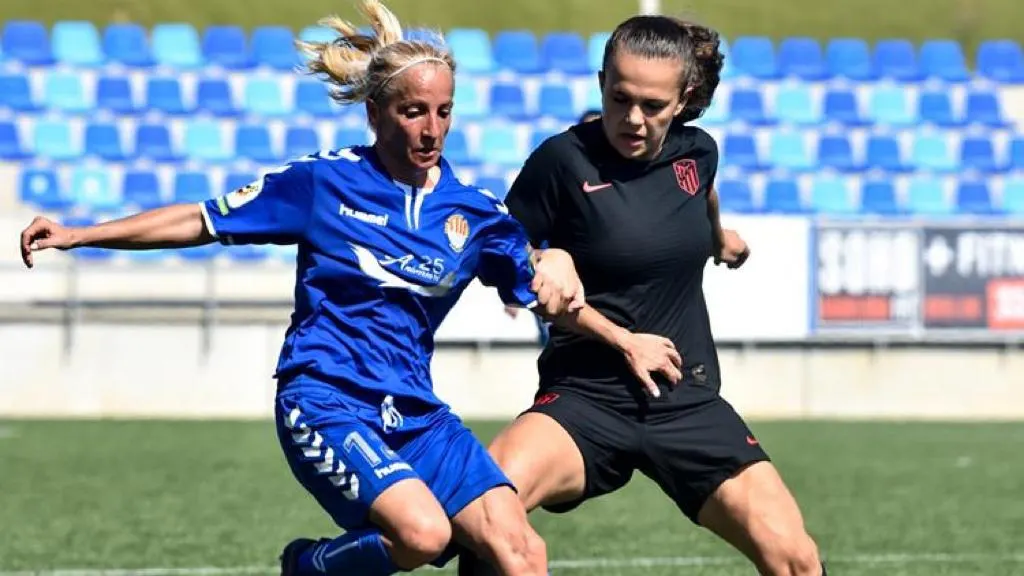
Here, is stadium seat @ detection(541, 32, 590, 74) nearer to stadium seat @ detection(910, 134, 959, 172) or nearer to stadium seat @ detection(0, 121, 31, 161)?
stadium seat @ detection(910, 134, 959, 172)

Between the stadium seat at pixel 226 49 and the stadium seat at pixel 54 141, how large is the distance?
191cm

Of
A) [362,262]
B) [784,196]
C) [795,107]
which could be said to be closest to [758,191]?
[784,196]

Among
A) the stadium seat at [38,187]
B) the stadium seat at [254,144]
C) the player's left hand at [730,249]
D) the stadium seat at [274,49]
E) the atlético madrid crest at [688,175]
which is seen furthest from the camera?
the stadium seat at [274,49]

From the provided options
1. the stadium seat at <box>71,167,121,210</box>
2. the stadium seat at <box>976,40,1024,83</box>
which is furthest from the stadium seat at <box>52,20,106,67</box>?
the stadium seat at <box>976,40,1024,83</box>

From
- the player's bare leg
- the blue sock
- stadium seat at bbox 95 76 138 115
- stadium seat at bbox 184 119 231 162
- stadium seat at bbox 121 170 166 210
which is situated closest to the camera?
the blue sock

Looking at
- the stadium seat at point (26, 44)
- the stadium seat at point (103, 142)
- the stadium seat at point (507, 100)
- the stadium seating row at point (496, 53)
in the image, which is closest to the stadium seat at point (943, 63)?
the stadium seating row at point (496, 53)

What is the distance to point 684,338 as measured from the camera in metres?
4.87

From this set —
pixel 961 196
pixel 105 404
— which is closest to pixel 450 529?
pixel 105 404

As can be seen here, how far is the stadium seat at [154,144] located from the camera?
17.2 m

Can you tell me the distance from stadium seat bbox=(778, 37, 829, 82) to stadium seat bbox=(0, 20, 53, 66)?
8.24 m

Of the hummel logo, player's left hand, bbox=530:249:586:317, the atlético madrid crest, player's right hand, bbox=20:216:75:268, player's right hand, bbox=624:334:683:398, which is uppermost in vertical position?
the atlético madrid crest

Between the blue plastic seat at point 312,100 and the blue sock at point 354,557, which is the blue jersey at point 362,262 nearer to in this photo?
the blue sock at point 354,557

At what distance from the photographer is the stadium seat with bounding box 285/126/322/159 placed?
1733 cm

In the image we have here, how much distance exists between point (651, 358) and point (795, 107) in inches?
596
